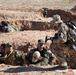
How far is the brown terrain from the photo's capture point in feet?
32.5

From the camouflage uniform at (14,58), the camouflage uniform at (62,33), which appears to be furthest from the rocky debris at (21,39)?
the camouflage uniform at (62,33)

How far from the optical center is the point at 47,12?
74.9 ft

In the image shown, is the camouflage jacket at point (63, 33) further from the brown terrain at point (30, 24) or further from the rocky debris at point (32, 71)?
the rocky debris at point (32, 71)

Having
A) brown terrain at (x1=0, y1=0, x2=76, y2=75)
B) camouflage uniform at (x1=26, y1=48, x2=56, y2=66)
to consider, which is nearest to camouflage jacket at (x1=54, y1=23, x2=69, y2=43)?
brown terrain at (x1=0, y1=0, x2=76, y2=75)

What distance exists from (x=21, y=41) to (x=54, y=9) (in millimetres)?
8408

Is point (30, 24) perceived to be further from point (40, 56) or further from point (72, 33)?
point (72, 33)

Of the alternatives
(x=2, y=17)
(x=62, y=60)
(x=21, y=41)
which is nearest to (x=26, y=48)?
(x=21, y=41)

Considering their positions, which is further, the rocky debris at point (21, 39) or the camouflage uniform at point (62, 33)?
the rocky debris at point (21, 39)

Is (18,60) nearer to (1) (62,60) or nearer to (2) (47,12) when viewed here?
(1) (62,60)

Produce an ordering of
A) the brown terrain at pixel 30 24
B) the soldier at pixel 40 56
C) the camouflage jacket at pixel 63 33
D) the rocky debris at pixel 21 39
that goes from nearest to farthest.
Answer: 1. the camouflage jacket at pixel 63 33
2. the brown terrain at pixel 30 24
3. the soldier at pixel 40 56
4. the rocky debris at pixel 21 39

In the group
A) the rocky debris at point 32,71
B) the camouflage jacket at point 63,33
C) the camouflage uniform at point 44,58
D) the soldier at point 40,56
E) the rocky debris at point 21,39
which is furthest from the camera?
the rocky debris at point 21,39

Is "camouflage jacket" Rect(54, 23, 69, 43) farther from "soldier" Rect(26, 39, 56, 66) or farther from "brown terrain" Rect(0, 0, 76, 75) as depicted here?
"soldier" Rect(26, 39, 56, 66)

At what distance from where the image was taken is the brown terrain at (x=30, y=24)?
9914 millimetres

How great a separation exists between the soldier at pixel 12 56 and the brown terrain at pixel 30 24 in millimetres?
721
